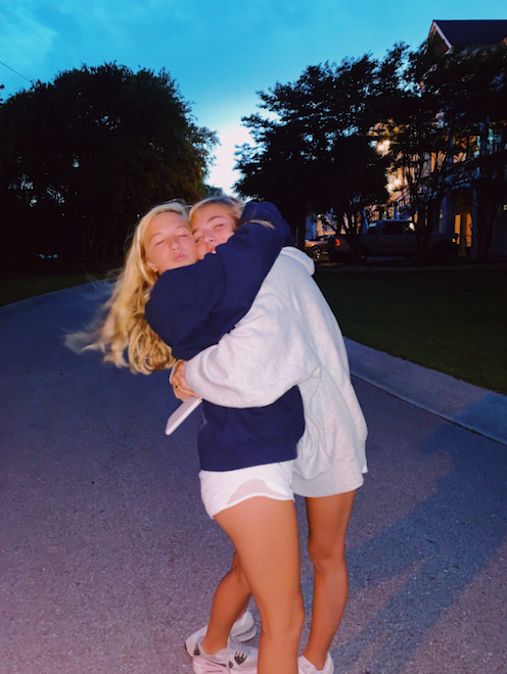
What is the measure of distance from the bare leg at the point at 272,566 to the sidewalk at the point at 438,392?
414 cm

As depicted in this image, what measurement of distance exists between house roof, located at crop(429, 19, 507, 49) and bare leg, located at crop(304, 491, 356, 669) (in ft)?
141

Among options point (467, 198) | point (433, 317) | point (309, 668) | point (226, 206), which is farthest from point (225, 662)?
point (467, 198)

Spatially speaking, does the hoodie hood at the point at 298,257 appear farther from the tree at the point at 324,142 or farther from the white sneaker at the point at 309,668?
the tree at the point at 324,142

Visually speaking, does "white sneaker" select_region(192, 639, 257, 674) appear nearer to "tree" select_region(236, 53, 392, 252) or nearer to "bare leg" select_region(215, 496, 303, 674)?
"bare leg" select_region(215, 496, 303, 674)

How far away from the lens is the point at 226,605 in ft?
8.14

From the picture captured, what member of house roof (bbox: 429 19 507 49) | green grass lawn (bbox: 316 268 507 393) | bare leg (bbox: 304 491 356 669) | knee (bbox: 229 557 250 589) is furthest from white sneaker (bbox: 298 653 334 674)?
house roof (bbox: 429 19 507 49)

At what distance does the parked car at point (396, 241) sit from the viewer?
3528 cm

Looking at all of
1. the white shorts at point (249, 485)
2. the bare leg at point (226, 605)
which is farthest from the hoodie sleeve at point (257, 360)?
the bare leg at point (226, 605)

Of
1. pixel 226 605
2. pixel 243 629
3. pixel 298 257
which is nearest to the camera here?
pixel 298 257

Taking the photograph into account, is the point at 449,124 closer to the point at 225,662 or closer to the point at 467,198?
the point at 467,198

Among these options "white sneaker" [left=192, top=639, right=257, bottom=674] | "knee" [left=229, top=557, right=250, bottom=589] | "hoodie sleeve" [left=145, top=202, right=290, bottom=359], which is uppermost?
"hoodie sleeve" [left=145, top=202, right=290, bottom=359]

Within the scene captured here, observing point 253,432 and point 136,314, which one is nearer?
point 253,432

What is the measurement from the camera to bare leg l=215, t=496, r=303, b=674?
184 cm

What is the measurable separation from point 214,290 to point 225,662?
168 centimetres
